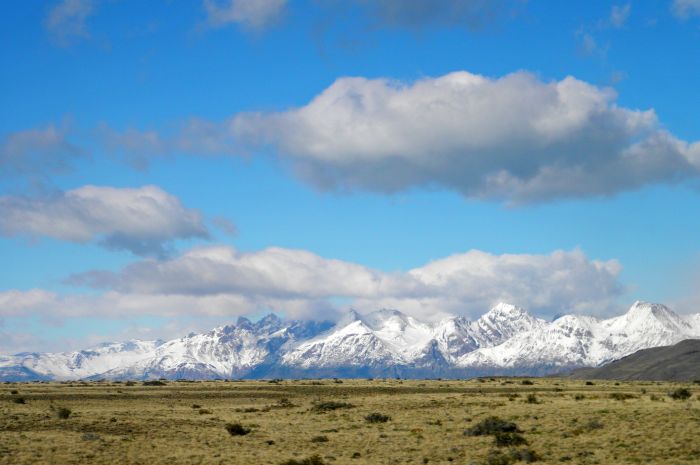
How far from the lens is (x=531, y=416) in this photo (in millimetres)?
54969

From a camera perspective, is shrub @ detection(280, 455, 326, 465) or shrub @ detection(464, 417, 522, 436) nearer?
shrub @ detection(280, 455, 326, 465)

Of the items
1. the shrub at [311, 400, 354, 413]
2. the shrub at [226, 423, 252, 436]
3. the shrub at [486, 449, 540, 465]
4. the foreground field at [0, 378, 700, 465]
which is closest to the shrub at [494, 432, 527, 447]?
the foreground field at [0, 378, 700, 465]

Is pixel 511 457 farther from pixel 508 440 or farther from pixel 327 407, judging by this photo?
pixel 327 407

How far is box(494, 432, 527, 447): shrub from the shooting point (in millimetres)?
42906

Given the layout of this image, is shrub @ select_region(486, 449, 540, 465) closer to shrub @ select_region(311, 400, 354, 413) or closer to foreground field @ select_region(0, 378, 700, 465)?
foreground field @ select_region(0, 378, 700, 465)

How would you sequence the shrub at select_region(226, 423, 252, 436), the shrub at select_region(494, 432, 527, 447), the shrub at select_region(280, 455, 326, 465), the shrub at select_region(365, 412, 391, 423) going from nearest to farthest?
the shrub at select_region(280, 455, 326, 465) → the shrub at select_region(494, 432, 527, 447) → the shrub at select_region(226, 423, 252, 436) → the shrub at select_region(365, 412, 391, 423)

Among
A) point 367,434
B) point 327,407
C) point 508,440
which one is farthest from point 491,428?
point 327,407

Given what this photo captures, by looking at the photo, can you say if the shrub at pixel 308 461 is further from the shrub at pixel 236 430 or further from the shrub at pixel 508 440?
the shrub at pixel 236 430

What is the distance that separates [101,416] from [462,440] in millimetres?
31251

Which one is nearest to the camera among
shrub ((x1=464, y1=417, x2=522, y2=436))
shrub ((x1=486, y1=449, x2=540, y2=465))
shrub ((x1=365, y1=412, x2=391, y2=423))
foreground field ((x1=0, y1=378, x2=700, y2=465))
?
shrub ((x1=486, y1=449, x2=540, y2=465))

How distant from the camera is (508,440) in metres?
43.6

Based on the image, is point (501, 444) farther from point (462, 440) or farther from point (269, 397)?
point (269, 397)

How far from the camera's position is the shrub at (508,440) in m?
42.9

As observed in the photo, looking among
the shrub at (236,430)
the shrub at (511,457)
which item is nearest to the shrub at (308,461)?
the shrub at (511,457)
